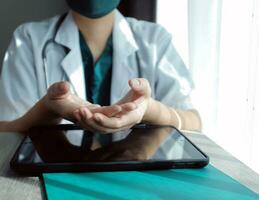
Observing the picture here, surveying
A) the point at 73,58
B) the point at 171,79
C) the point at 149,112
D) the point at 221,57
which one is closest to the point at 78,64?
the point at 73,58

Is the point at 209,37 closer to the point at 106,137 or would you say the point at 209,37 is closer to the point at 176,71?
the point at 176,71

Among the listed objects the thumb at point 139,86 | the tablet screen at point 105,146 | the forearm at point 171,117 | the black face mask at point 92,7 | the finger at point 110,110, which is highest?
the black face mask at point 92,7

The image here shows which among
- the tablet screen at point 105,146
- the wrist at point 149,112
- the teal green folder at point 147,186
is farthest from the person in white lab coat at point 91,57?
the teal green folder at point 147,186

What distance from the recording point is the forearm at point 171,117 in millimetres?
792

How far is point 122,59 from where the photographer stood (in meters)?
1.09

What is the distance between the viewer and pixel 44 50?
107 centimetres

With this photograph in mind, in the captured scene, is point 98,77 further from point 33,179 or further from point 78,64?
point 33,179

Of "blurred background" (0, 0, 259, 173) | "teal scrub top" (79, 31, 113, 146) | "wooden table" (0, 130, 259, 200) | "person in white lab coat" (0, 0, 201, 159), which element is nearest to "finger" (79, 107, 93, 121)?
"wooden table" (0, 130, 259, 200)

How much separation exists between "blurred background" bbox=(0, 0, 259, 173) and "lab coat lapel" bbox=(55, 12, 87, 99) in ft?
1.31

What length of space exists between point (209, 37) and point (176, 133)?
694 millimetres

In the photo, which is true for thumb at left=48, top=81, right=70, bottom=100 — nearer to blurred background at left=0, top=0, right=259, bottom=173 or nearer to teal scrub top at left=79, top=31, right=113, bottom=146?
Result: teal scrub top at left=79, top=31, right=113, bottom=146

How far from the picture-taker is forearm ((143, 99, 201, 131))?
79cm

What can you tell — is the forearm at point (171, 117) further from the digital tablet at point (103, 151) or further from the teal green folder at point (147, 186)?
the teal green folder at point (147, 186)

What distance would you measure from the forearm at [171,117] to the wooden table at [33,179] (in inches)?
4.8
